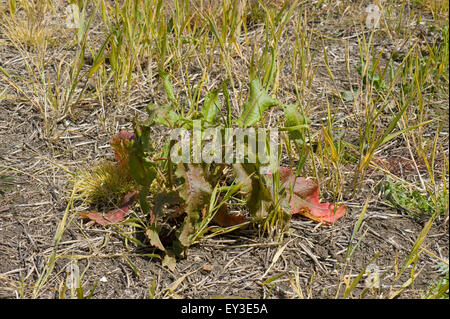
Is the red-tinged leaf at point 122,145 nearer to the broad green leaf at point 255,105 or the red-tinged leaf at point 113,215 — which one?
the red-tinged leaf at point 113,215

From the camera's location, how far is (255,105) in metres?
1.83

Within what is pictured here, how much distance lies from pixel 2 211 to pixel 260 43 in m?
1.31

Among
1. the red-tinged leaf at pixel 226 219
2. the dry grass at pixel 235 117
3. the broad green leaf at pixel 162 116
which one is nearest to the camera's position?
the broad green leaf at pixel 162 116

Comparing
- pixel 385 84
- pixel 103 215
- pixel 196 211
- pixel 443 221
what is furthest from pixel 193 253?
pixel 385 84

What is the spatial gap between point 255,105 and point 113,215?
0.60 metres

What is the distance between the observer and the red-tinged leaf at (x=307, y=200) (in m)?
1.94

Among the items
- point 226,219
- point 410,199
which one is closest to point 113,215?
point 226,219

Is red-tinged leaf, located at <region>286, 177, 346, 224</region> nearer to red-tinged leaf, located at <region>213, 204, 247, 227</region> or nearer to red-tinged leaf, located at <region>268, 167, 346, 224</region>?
red-tinged leaf, located at <region>268, 167, 346, 224</region>

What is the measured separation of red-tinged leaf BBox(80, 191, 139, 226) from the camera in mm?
1932

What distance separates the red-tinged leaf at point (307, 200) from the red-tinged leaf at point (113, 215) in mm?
511

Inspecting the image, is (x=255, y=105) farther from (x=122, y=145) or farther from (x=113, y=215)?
(x=113, y=215)

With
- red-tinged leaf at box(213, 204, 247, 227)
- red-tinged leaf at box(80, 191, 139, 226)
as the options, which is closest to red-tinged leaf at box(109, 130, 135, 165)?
red-tinged leaf at box(80, 191, 139, 226)

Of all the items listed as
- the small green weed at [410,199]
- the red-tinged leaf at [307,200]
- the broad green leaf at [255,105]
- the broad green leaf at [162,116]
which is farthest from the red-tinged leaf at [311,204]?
the broad green leaf at [162,116]

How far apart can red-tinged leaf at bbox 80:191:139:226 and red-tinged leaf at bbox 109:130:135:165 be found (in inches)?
5.5
